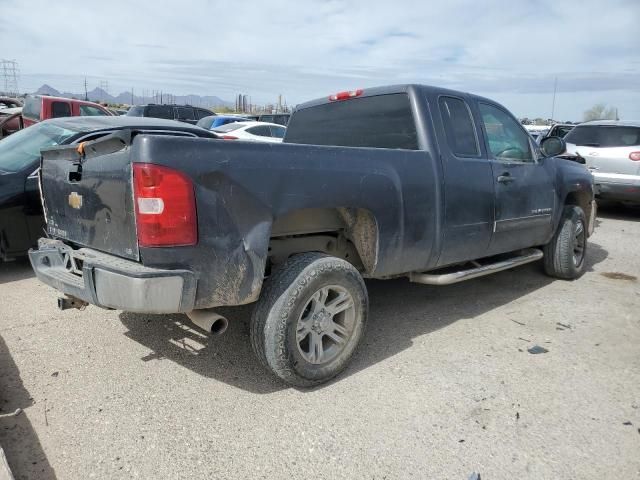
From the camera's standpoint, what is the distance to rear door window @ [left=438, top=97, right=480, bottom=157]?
13.1ft

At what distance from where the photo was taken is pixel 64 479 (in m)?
2.29

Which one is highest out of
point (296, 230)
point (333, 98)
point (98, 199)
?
point (333, 98)

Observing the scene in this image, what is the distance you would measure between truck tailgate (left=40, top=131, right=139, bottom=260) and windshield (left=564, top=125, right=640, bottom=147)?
947 centimetres

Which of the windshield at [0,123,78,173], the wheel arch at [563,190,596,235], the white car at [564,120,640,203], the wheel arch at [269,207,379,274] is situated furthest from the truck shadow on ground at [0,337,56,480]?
the white car at [564,120,640,203]

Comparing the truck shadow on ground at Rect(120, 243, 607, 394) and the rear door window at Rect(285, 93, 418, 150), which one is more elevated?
the rear door window at Rect(285, 93, 418, 150)

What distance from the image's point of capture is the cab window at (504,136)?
4473 mm

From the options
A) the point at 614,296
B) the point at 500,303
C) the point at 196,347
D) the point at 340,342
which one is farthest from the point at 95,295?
the point at 614,296

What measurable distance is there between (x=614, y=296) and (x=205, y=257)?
4434mm

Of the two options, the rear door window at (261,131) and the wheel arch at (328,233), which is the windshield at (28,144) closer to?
the wheel arch at (328,233)

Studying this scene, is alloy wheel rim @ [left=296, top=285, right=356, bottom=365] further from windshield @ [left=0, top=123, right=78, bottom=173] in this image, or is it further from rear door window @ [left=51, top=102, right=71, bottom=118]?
rear door window @ [left=51, top=102, right=71, bottom=118]

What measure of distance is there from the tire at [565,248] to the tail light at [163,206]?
170 inches

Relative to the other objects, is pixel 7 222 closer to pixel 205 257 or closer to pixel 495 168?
pixel 205 257

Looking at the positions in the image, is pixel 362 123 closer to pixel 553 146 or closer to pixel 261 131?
pixel 553 146

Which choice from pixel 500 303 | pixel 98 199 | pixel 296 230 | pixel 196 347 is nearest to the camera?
pixel 98 199
